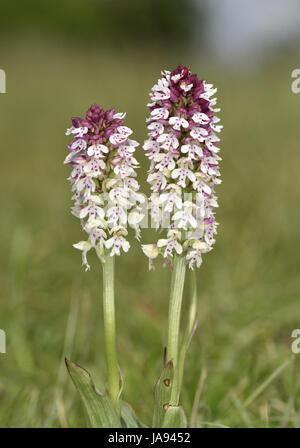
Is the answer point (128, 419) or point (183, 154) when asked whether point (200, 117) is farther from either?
point (128, 419)

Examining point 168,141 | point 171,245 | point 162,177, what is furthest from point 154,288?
point 168,141

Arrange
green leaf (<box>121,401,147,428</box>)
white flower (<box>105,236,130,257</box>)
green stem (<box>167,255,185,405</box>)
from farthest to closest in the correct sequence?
green leaf (<box>121,401,147,428</box>)
green stem (<box>167,255,185,405</box>)
white flower (<box>105,236,130,257</box>)

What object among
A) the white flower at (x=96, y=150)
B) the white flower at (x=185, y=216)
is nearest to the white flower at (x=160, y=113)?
the white flower at (x=96, y=150)

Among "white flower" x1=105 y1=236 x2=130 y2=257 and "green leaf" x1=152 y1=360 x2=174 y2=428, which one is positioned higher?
"white flower" x1=105 y1=236 x2=130 y2=257

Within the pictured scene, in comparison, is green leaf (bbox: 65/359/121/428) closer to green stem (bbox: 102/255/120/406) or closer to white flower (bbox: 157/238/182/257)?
green stem (bbox: 102/255/120/406)

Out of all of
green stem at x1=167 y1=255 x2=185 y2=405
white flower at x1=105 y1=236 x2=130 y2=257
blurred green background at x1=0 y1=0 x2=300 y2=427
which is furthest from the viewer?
blurred green background at x1=0 y1=0 x2=300 y2=427

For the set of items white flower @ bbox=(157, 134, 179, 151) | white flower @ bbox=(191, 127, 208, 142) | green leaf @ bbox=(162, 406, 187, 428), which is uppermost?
white flower @ bbox=(191, 127, 208, 142)

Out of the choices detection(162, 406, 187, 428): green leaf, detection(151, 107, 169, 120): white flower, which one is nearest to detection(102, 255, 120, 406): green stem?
detection(162, 406, 187, 428): green leaf

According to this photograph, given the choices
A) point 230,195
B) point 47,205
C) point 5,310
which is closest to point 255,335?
point 5,310
